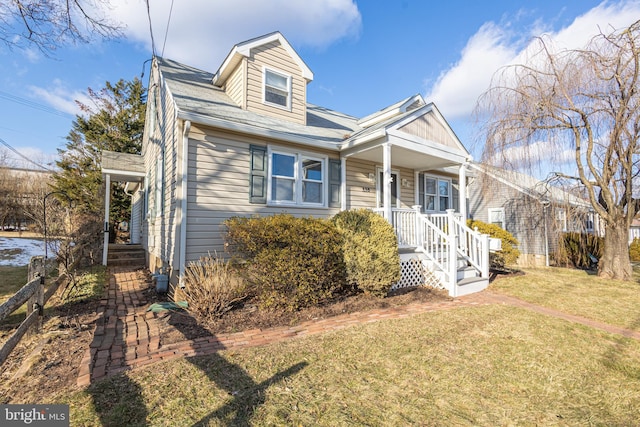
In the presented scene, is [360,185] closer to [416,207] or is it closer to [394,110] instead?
[416,207]

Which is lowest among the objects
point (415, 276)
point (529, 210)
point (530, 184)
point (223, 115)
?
point (415, 276)

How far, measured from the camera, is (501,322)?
5.16m

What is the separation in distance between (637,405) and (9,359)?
22.1 ft

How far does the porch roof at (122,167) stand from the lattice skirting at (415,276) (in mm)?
9845

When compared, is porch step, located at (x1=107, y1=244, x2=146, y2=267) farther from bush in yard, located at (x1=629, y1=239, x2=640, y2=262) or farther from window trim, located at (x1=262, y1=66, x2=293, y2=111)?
bush in yard, located at (x1=629, y1=239, x2=640, y2=262)

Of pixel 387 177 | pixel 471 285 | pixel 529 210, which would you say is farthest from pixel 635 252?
pixel 387 177

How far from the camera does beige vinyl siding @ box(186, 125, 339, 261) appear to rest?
6.31 metres

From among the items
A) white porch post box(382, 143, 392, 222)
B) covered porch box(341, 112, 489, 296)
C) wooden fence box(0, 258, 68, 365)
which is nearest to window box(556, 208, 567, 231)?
covered porch box(341, 112, 489, 296)

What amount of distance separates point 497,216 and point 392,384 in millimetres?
16785

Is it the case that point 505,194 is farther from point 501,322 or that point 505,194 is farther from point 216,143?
point 216,143

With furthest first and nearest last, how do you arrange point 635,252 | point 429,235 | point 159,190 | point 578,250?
point 635,252
point 578,250
point 159,190
point 429,235

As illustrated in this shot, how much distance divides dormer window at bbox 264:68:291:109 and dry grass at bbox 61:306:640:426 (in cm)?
669

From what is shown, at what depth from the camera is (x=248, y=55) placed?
798 cm

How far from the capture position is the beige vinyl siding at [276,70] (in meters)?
8.14
